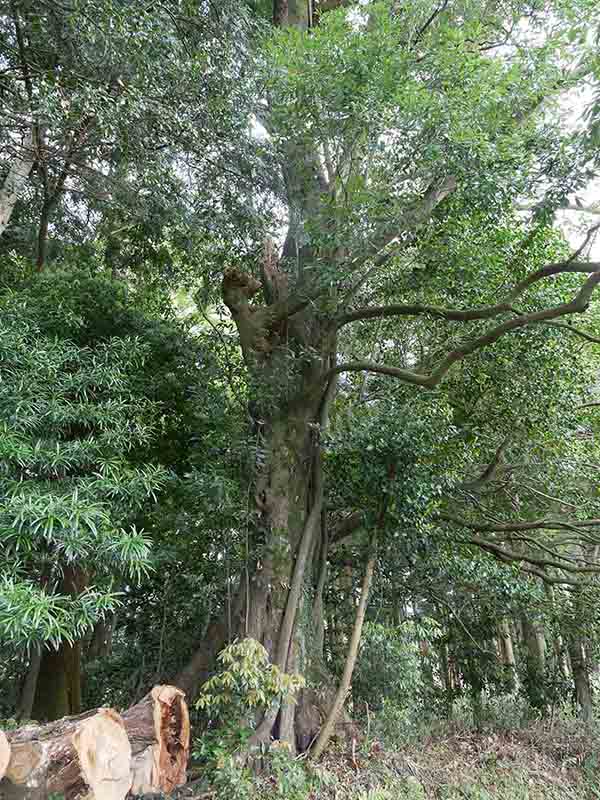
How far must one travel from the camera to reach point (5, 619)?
3.06 meters

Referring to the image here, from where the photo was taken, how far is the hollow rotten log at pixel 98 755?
107 inches

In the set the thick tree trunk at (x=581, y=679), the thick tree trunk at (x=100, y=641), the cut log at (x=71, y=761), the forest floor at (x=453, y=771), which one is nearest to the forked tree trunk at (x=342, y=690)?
the forest floor at (x=453, y=771)

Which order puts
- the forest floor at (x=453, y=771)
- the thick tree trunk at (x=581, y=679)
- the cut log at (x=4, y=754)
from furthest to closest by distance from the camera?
the thick tree trunk at (x=581, y=679), the forest floor at (x=453, y=771), the cut log at (x=4, y=754)

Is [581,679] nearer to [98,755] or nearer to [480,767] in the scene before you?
[480,767]

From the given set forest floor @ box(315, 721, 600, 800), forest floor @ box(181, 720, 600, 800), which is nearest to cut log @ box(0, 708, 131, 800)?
forest floor @ box(181, 720, 600, 800)

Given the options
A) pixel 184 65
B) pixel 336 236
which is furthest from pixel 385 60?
pixel 184 65

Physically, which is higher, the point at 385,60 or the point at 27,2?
the point at 27,2

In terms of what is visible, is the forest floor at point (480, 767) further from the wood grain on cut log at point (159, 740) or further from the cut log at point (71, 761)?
the cut log at point (71, 761)

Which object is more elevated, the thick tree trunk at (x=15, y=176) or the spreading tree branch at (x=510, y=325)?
the thick tree trunk at (x=15, y=176)

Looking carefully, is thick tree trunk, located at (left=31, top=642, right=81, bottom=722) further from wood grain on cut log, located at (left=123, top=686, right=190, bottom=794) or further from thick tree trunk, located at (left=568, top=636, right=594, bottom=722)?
thick tree trunk, located at (left=568, top=636, right=594, bottom=722)

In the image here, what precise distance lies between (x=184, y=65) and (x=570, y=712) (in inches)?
329

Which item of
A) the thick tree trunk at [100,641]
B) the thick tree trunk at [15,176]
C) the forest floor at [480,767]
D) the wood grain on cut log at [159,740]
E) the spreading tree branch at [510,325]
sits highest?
the thick tree trunk at [15,176]

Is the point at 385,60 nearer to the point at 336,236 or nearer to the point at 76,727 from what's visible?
the point at 336,236

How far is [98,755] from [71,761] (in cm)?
20
